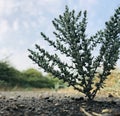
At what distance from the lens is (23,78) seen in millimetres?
17031

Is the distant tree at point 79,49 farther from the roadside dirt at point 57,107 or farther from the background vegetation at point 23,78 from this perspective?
the background vegetation at point 23,78

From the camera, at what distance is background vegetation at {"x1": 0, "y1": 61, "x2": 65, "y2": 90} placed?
16.0 meters

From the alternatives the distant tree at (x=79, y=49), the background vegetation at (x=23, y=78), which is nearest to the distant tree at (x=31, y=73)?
the background vegetation at (x=23, y=78)

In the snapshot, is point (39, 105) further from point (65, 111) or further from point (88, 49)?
point (88, 49)

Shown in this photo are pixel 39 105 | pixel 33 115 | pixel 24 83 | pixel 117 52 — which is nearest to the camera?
pixel 33 115

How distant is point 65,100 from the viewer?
20.9 ft

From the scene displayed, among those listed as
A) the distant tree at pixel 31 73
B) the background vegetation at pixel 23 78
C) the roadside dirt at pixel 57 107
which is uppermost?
the distant tree at pixel 31 73

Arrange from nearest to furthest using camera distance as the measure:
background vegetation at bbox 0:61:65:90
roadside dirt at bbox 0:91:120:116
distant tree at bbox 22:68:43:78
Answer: roadside dirt at bbox 0:91:120:116
background vegetation at bbox 0:61:65:90
distant tree at bbox 22:68:43:78

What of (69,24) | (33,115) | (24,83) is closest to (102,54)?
(69,24)

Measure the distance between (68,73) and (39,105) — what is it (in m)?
0.67

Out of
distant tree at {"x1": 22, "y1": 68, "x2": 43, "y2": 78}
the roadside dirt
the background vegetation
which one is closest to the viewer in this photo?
the roadside dirt

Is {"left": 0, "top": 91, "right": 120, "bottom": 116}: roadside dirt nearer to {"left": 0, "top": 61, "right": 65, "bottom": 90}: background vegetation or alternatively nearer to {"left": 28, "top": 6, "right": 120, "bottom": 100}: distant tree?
{"left": 28, "top": 6, "right": 120, "bottom": 100}: distant tree

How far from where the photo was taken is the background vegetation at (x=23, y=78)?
16.0 m

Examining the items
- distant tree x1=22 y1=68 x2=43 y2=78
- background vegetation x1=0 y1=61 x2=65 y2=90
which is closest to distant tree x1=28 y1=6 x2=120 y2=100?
background vegetation x1=0 y1=61 x2=65 y2=90
